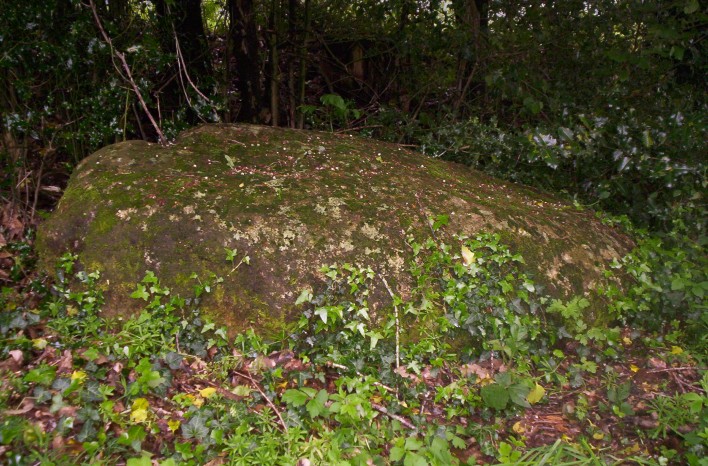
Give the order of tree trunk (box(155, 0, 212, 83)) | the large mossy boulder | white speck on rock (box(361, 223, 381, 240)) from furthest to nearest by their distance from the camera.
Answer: tree trunk (box(155, 0, 212, 83)) → white speck on rock (box(361, 223, 381, 240)) → the large mossy boulder

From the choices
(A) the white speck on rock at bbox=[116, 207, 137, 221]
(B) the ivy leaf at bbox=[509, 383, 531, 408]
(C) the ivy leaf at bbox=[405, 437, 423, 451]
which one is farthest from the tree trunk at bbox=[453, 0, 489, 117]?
(C) the ivy leaf at bbox=[405, 437, 423, 451]

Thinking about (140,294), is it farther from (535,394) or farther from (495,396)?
(535,394)

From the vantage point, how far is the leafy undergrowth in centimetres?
234

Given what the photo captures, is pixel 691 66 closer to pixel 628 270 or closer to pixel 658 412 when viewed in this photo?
pixel 628 270

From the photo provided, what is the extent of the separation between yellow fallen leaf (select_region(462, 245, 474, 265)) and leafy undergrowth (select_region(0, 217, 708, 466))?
0.4 inches

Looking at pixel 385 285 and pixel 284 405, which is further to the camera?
pixel 385 285

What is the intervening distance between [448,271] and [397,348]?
0.66 meters

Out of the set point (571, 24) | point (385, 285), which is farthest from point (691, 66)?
point (385, 285)

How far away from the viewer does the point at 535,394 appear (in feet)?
9.67

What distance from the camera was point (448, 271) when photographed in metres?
3.27

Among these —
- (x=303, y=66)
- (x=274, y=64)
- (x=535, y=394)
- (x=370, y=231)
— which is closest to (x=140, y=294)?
(x=370, y=231)

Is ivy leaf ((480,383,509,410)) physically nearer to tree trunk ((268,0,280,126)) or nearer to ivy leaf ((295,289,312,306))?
ivy leaf ((295,289,312,306))

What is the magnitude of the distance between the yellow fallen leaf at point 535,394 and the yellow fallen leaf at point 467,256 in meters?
0.89

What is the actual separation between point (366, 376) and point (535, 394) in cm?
105
